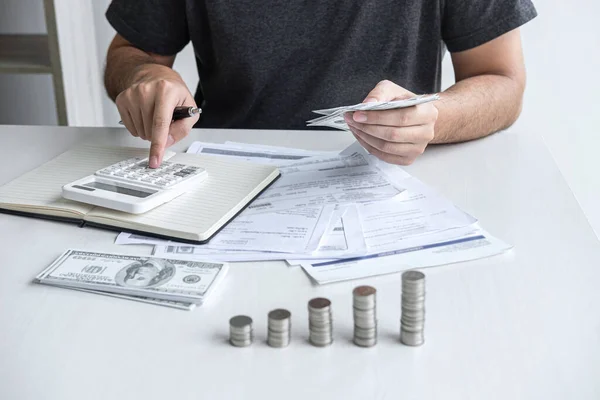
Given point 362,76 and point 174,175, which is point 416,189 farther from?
point 362,76

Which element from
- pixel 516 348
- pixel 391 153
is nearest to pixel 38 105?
pixel 391 153

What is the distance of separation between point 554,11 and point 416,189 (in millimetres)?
A: 1277

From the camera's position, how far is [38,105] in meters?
2.43

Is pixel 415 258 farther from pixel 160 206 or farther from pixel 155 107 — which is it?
pixel 155 107

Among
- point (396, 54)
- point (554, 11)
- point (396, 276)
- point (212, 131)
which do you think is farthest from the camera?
point (554, 11)

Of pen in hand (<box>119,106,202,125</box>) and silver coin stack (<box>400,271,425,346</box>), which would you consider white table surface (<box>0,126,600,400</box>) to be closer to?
silver coin stack (<box>400,271,425,346</box>)

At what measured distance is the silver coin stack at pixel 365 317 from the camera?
0.60 metres

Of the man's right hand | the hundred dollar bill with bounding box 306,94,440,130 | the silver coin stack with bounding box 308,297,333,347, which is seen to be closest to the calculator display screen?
the man's right hand

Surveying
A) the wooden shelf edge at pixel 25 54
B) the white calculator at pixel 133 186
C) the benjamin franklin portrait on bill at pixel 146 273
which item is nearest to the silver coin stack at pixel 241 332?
the benjamin franklin portrait on bill at pixel 146 273

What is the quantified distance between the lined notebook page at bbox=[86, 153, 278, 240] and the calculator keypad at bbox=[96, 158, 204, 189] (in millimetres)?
22

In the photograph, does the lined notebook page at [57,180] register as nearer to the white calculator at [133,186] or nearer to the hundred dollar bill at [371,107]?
the white calculator at [133,186]

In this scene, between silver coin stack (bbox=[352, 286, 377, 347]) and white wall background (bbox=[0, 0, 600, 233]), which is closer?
silver coin stack (bbox=[352, 286, 377, 347])

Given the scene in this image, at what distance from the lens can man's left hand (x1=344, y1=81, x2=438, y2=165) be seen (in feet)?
3.05

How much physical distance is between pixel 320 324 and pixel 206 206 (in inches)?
11.7
